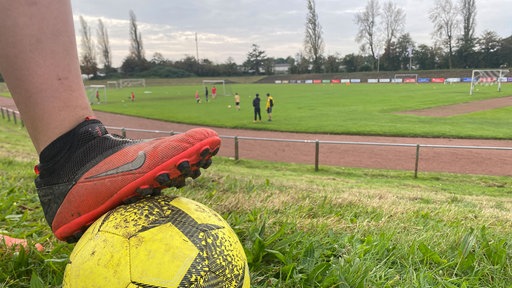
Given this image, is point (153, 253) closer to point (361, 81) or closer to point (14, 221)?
point (14, 221)

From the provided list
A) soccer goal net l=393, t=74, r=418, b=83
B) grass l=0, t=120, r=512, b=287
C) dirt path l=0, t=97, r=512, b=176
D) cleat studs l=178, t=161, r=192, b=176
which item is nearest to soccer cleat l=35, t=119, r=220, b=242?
cleat studs l=178, t=161, r=192, b=176

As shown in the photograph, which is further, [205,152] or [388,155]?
[388,155]

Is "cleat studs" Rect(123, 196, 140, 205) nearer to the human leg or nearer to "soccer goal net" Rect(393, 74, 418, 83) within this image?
the human leg

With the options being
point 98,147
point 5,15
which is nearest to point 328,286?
point 98,147

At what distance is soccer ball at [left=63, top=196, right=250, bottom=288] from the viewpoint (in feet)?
5.29

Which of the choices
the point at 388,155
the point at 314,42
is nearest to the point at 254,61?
the point at 314,42

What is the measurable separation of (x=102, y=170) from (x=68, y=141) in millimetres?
242

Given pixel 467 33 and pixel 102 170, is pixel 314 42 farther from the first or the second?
pixel 102 170

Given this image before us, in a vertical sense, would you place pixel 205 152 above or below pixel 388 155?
above

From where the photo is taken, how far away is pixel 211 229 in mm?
1810

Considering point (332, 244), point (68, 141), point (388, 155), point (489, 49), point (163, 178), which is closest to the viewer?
point (163, 178)

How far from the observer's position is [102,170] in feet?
6.31

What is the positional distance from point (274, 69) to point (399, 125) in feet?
333

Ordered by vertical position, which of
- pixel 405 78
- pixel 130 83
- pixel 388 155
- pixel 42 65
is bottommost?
pixel 388 155
